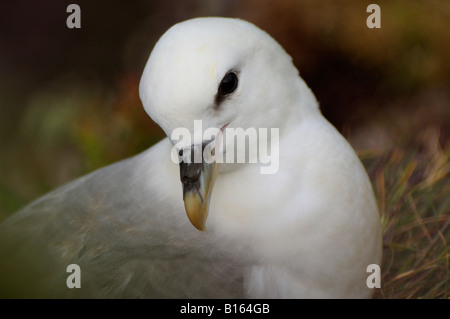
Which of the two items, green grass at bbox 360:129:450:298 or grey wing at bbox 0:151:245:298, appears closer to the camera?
grey wing at bbox 0:151:245:298

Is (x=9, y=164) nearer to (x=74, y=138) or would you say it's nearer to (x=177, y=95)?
(x=74, y=138)

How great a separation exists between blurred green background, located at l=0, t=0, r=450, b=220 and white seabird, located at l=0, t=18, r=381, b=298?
2.32 feet

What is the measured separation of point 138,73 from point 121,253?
3.91 feet

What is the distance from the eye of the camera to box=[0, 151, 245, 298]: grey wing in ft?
4.14

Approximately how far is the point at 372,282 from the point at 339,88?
0.97m

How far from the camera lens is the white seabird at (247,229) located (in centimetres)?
123

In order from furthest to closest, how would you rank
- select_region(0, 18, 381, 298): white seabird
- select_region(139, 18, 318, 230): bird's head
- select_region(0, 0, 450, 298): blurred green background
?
select_region(0, 0, 450, 298): blurred green background → select_region(0, 18, 381, 298): white seabird → select_region(139, 18, 318, 230): bird's head

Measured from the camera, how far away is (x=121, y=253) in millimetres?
1310

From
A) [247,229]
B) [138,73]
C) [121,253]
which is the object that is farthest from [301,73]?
[121,253]

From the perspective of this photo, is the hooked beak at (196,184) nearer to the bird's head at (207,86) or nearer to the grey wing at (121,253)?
the bird's head at (207,86)

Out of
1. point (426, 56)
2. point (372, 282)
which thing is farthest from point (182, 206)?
point (426, 56)

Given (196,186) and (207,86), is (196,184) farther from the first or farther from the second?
(207,86)

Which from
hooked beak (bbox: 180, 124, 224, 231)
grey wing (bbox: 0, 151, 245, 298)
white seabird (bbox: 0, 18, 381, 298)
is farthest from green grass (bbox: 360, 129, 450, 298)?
hooked beak (bbox: 180, 124, 224, 231)

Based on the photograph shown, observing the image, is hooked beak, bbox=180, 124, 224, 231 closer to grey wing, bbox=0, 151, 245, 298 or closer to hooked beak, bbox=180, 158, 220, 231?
hooked beak, bbox=180, 158, 220, 231
